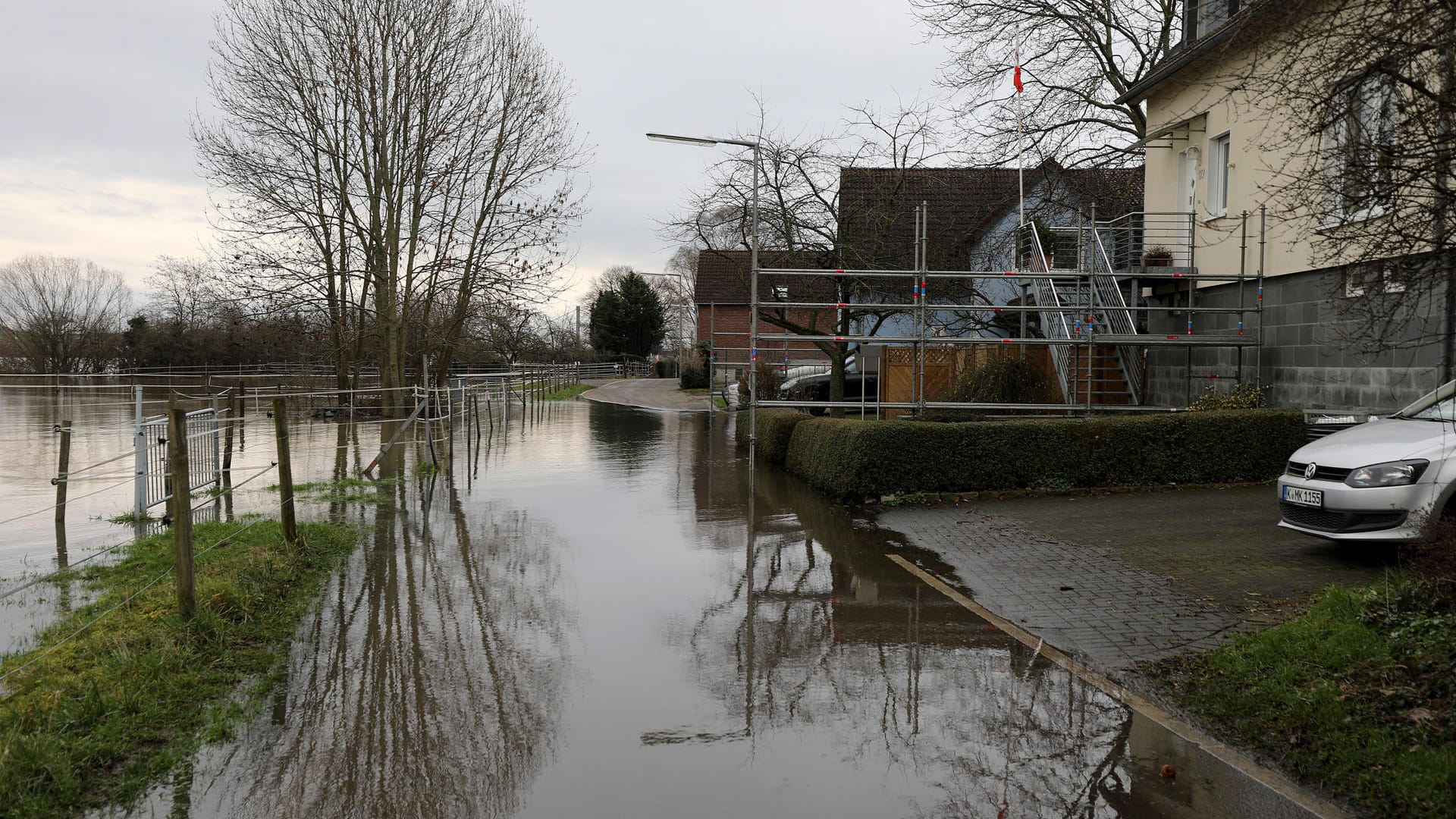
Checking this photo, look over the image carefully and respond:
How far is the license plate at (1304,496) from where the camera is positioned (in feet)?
25.5

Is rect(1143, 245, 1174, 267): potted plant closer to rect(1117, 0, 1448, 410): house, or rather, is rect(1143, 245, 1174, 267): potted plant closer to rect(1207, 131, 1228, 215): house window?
rect(1117, 0, 1448, 410): house

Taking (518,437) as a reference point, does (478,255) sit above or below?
above

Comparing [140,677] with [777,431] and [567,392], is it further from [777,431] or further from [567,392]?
[567,392]

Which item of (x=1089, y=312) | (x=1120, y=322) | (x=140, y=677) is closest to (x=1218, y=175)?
(x=1120, y=322)

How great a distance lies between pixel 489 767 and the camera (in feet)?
14.6

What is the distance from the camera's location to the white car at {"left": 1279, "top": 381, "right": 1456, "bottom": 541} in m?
7.32

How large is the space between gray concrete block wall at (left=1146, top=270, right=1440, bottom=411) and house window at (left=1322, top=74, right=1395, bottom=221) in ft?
17.6

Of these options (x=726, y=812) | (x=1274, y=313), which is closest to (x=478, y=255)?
(x=1274, y=313)

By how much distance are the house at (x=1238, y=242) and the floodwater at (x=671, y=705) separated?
3754 mm

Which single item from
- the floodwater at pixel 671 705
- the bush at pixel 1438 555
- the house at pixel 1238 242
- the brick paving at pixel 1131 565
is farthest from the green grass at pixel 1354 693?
the house at pixel 1238 242

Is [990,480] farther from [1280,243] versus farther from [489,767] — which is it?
[489,767]

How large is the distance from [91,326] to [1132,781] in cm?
6609

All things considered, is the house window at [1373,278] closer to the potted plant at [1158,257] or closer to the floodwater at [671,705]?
the floodwater at [671,705]

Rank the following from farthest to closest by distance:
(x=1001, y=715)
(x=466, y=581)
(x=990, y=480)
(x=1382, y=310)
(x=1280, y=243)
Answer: (x=1280, y=243) → (x=990, y=480) → (x=466, y=581) → (x=1382, y=310) → (x=1001, y=715)
